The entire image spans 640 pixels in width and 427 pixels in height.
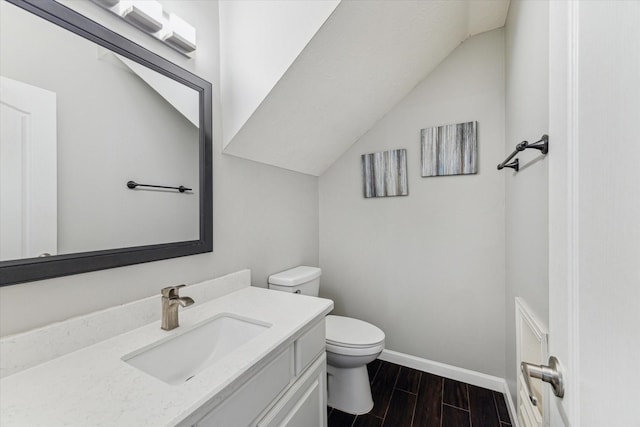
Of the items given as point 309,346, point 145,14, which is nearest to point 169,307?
point 309,346

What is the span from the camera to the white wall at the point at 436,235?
1.73 metres

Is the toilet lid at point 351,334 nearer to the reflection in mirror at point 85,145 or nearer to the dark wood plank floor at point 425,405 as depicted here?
the dark wood plank floor at point 425,405

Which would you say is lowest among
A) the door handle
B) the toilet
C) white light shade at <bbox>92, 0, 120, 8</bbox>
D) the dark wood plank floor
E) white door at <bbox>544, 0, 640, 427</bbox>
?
the dark wood plank floor

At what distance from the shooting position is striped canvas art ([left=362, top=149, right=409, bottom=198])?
200 centimetres

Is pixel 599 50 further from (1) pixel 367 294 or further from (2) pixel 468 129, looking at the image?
(1) pixel 367 294

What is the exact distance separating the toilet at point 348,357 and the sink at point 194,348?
0.61 metres

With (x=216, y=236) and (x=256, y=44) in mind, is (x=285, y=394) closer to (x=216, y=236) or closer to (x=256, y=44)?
(x=216, y=236)

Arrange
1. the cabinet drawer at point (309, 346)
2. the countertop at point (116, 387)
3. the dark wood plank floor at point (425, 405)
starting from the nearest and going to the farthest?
the countertop at point (116, 387), the cabinet drawer at point (309, 346), the dark wood plank floor at point (425, 405)

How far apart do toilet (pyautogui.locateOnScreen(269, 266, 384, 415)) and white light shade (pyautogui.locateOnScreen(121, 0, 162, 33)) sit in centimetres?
140

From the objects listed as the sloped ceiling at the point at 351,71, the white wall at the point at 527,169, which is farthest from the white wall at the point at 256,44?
the white wall at the point at 527,169

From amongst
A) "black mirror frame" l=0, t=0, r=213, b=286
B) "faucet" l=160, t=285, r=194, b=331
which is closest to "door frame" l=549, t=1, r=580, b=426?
"faucet" l=160, t=285, r=194, b=331

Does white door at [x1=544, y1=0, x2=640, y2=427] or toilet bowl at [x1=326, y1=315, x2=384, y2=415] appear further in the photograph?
toilet bowl at [x1=326, y1=315, x2=384, y2=415]

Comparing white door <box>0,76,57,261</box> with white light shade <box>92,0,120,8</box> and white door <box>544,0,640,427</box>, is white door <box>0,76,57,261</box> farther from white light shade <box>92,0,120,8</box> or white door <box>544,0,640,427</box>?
white door <box>544,0,640,427</box>

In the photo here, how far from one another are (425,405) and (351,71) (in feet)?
6.68
